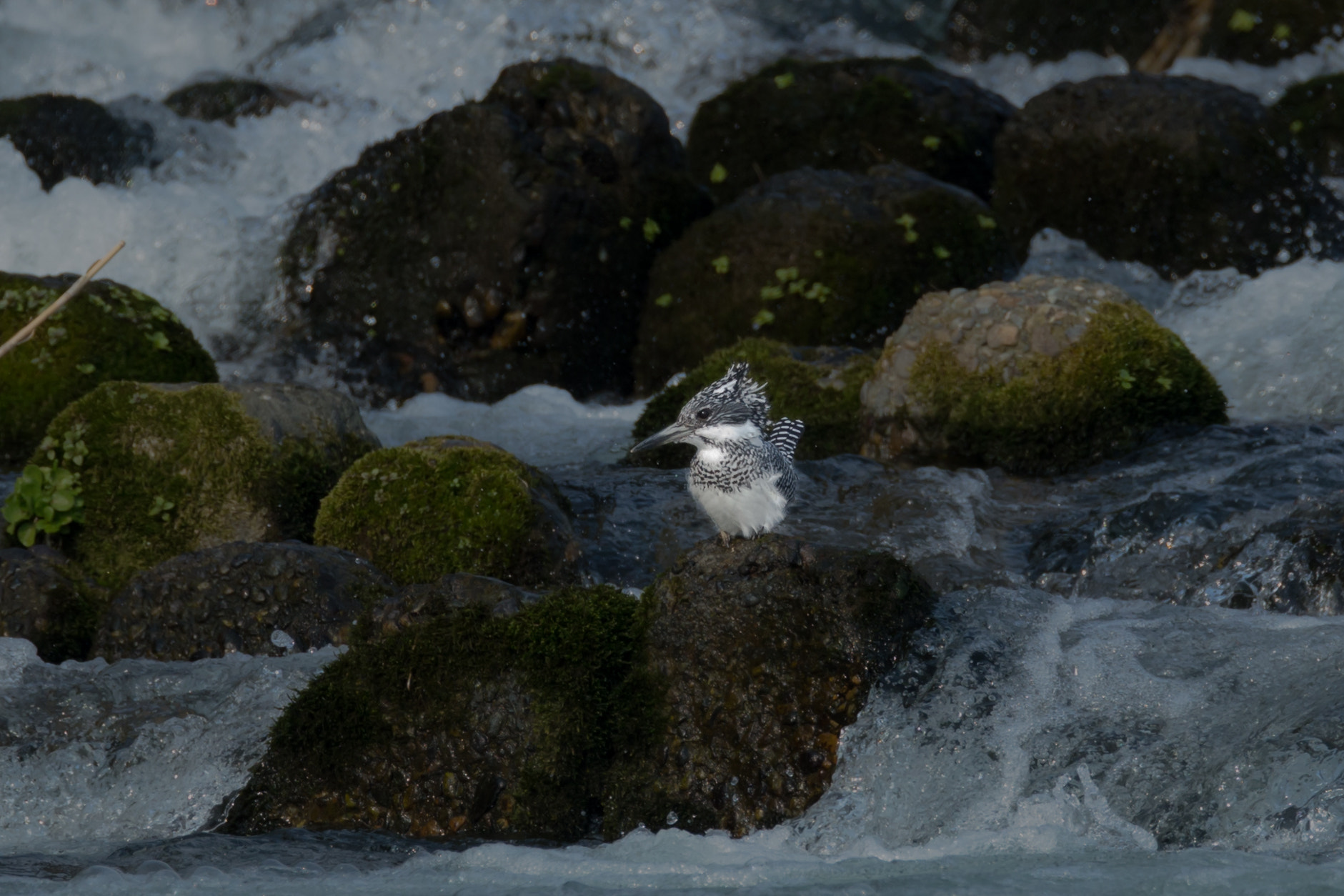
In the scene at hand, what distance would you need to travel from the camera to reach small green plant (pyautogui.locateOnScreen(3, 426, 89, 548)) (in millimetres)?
8305

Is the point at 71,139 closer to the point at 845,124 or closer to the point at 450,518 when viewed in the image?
the point at 845,124

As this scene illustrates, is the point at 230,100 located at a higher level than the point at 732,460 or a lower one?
higher

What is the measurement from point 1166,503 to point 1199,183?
6.70m

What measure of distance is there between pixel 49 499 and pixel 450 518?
2563mm

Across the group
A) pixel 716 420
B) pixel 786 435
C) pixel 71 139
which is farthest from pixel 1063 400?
pixel 71 139

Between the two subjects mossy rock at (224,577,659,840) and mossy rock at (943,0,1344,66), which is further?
mossy rock at (943,0,1344,66)

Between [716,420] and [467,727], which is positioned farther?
[716,420]

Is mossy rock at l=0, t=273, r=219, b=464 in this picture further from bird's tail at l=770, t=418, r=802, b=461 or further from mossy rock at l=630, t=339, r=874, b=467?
bird's tail at l=770, t=418, r=802, b=461

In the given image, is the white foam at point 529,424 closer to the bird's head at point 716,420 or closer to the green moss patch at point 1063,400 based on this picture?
the green moss patch at point 1063,400

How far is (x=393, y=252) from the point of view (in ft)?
42.3

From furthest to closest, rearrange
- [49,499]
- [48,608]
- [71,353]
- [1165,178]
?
[1165,178], [71,353], [49,499], [48,608]

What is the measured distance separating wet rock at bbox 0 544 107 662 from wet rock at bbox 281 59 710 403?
540 centimetres

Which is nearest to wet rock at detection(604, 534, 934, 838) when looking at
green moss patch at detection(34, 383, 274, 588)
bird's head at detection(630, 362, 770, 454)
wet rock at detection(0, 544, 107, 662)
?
bird's head at detection(630, 362, 770, 454)

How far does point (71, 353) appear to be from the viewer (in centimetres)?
995
